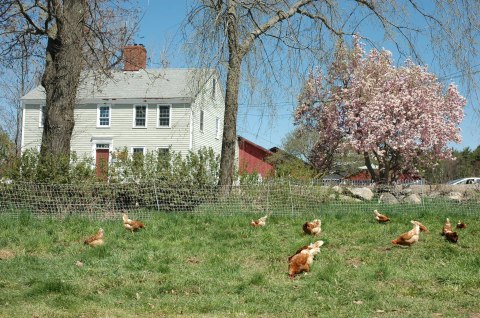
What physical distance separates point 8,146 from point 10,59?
11.7 feet

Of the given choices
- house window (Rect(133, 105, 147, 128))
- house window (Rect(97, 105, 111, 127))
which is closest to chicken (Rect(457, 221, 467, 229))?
house window (Rect(133, 105, 147, 128))

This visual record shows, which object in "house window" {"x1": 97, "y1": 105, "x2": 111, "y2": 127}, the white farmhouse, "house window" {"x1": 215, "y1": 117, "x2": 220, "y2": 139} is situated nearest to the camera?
the white farmhouse

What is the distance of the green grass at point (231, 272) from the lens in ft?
17.1

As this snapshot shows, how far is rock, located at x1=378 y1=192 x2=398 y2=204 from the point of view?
1250cm

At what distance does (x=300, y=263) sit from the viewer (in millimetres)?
6512

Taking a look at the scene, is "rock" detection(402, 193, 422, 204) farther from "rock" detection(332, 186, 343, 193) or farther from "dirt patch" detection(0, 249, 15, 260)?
"dirt patch" detection(0, 249, 15, 260)

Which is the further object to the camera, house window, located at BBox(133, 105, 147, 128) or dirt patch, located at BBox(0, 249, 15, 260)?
house window, located at BBox(133, 105, 147, 128)

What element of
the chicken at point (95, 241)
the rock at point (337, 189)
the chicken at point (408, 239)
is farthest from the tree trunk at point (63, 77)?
the chicken at point (408, 239)

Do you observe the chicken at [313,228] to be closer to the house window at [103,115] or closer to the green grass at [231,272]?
the green grass at [231,272]

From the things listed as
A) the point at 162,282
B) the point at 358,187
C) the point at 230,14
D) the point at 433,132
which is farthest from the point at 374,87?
the point at 162,282

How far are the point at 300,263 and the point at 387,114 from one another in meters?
20.3

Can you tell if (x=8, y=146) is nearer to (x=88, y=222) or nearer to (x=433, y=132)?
(x=88, y=222)

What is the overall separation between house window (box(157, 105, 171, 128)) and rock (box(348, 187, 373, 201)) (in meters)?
19.3

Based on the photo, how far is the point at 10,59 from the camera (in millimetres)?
15641
